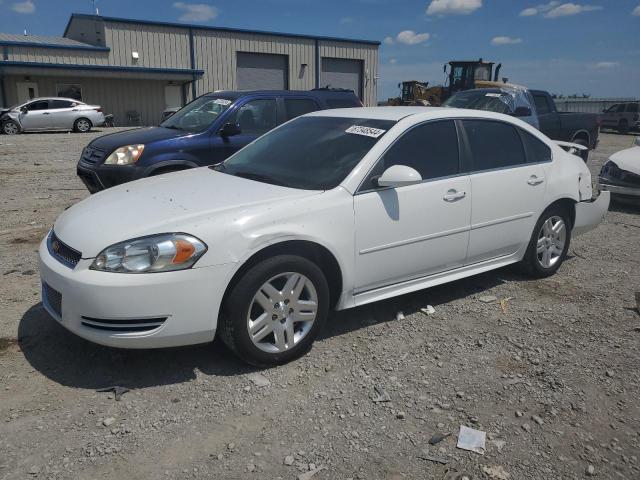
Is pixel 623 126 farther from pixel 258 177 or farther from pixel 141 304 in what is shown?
pixel 141 304

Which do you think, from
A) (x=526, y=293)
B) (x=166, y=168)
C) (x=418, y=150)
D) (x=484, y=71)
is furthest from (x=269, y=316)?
(x=484, y=71)

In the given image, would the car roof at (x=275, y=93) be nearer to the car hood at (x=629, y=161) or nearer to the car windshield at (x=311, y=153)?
the car windshield at (x=311, y=153)

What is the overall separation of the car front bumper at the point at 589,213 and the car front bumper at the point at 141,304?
3.79 meters

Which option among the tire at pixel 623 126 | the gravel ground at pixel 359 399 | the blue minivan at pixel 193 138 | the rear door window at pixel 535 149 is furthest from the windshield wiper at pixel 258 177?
the tire at pixel 623 126


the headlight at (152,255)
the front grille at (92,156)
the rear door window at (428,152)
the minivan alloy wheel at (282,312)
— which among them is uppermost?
the rear door window at (428,152)

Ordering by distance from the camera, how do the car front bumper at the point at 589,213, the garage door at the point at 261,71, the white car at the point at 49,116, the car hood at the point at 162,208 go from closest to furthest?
the car hood at the point at 162,208 → the car front bumper at the point at 589,213 → the white car at the point at 49,116 → the garage door at the point at 261,71

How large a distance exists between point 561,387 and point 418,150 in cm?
190

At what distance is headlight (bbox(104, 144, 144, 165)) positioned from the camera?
21.5 ft

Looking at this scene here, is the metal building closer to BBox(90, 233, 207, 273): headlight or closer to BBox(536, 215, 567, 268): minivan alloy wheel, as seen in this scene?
BBox(536, 215, 567, 268): minivan alloy wheel

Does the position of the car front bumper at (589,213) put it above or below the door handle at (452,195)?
below

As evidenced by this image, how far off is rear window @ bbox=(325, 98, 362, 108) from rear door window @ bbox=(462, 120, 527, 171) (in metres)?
3.74

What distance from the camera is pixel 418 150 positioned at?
4160 millimetres

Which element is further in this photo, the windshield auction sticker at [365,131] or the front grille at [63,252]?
the windshield auction sticker at [365,131]

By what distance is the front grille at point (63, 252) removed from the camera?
3221 millimetres
